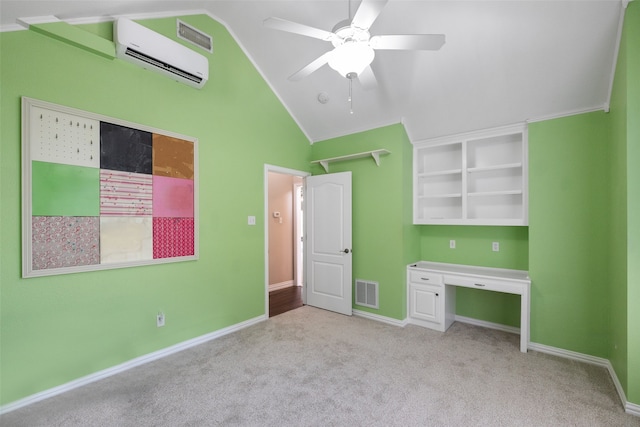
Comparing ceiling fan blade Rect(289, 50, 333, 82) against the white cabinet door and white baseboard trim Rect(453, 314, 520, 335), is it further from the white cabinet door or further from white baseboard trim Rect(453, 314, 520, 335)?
white baseboard trim Rect(453, 314, 520, 335)

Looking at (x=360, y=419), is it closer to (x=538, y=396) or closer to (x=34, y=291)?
(x=538, y=396)

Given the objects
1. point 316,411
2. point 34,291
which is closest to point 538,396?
point 316,411

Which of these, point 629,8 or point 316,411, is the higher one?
point 629,8

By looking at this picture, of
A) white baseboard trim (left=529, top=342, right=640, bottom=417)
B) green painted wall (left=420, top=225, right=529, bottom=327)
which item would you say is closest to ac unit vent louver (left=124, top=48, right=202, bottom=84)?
green painted wall (left=420, top=225, right=529, bottom=327)

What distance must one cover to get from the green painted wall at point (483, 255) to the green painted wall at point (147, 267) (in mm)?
2368

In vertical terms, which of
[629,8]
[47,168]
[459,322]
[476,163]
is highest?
[629,8]

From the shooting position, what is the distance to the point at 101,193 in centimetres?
245

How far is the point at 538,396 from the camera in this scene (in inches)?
87.6

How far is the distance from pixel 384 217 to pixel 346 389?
2.13 metres

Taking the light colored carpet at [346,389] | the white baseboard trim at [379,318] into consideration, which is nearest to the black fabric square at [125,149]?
the light colored carpet at [346,389]

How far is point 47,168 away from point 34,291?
3.01 feet

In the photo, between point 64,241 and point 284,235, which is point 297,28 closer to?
point 64,241

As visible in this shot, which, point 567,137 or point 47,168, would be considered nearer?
point 47,168

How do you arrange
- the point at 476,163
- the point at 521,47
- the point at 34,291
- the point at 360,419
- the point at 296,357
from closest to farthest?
1. the point at 360,419
2. the point at 34,291
3. the point at 521,47
4. the point at 296,357
5. the point at 476,163
